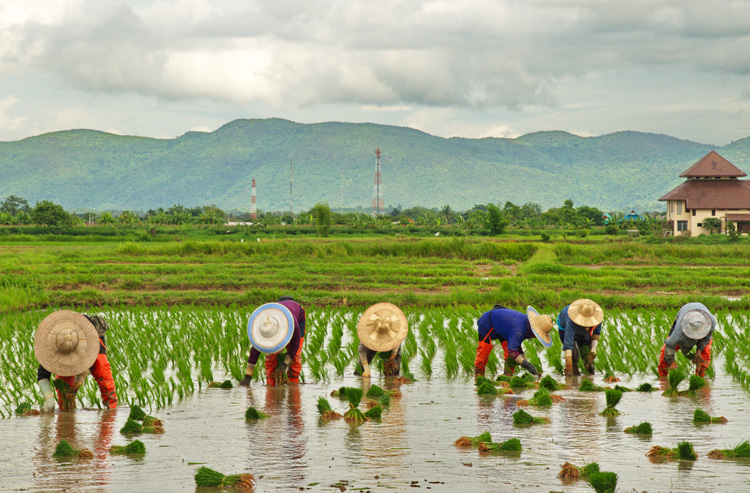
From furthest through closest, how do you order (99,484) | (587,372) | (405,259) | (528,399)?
(405,259), (587,372), (528,399), (99,484)

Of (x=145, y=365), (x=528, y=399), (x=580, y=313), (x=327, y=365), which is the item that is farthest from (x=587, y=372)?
(x=145, y=365)

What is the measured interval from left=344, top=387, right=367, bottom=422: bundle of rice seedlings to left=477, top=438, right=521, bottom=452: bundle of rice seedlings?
1346 millimetres

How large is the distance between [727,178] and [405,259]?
106 feet

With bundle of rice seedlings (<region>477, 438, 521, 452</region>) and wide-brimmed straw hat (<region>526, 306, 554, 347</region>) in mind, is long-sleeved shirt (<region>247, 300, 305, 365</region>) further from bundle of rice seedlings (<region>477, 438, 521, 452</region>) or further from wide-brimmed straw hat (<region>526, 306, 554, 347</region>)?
bundle of rice seedlings (<region>477, 438, 521, 452</region>)

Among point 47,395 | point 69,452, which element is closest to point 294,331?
point 47,395

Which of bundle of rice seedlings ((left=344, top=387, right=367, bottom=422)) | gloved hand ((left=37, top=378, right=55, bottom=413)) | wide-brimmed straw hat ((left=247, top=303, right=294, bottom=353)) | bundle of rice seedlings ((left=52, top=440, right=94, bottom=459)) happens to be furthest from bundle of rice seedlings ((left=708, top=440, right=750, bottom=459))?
gloved hand ((left=37, top=378, right=55, bottom=413))

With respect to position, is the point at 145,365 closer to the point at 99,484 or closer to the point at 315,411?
the point at 315,411

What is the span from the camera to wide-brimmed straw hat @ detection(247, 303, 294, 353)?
7.75 meters

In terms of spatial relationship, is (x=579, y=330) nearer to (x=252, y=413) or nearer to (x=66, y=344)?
(x=252, y=413)

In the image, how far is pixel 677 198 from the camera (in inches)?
1799

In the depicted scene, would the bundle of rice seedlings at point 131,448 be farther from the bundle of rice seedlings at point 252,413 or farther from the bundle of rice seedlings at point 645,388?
the bundle of rice seedlings at point 645,388

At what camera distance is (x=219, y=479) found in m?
4.80

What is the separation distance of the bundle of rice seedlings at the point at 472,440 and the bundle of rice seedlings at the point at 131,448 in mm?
2376

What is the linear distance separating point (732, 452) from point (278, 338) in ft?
14.2
